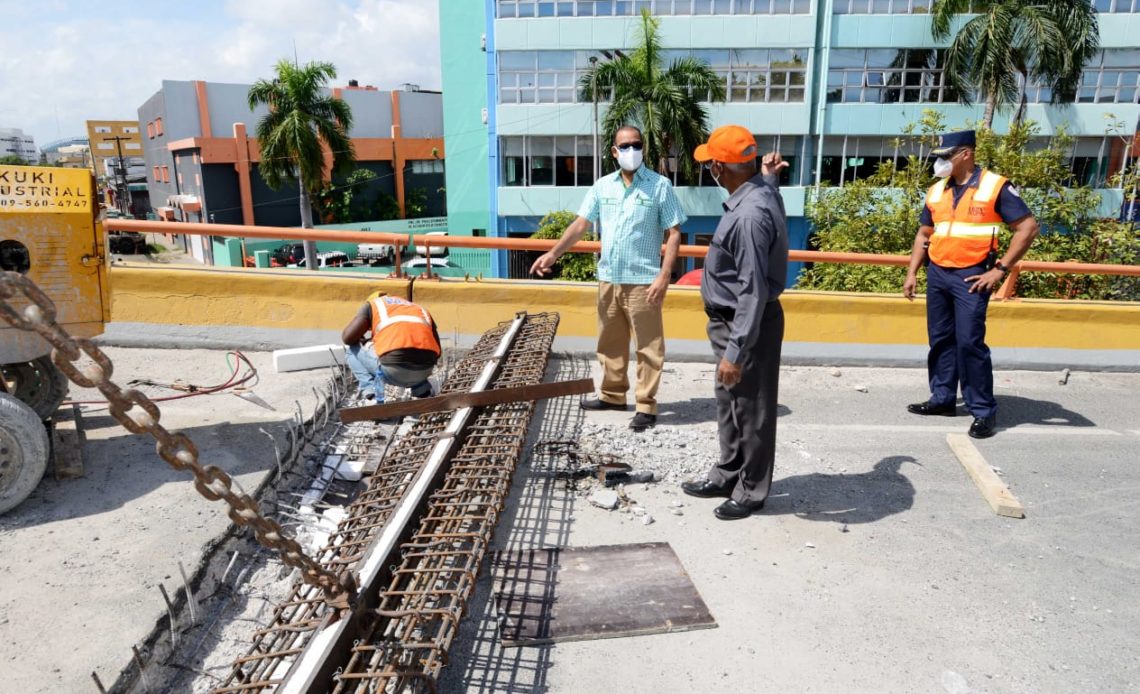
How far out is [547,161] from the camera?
32.4m

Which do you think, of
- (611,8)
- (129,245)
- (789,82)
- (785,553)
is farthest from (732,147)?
(129,245)

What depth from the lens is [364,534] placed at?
3.13 m

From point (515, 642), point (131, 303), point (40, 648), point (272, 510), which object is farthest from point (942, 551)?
point (131, 303)

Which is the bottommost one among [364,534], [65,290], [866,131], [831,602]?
[831,602]

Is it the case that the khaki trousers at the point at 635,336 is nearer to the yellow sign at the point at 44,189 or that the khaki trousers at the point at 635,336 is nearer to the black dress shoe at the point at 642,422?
the black dress shoe at the point at 642,422

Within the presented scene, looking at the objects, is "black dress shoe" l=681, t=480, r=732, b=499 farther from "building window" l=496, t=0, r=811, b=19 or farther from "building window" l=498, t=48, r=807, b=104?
"building window" l=496, t=0, r=811, b=19

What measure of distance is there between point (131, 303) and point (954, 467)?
20.6 feet

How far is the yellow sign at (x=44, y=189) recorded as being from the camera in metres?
3.54

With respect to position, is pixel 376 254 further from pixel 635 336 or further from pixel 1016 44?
pixel 635 336

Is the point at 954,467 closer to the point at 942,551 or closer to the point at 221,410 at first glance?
the point at 942,551

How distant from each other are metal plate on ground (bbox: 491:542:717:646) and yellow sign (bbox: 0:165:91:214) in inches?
106

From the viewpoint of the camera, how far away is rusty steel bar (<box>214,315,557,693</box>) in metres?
2.40

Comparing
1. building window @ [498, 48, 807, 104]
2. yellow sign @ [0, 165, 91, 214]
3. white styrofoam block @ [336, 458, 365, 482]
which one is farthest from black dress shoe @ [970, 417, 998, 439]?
building window @ [498, 48, 807, 104]

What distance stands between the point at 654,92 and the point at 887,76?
9.85m
